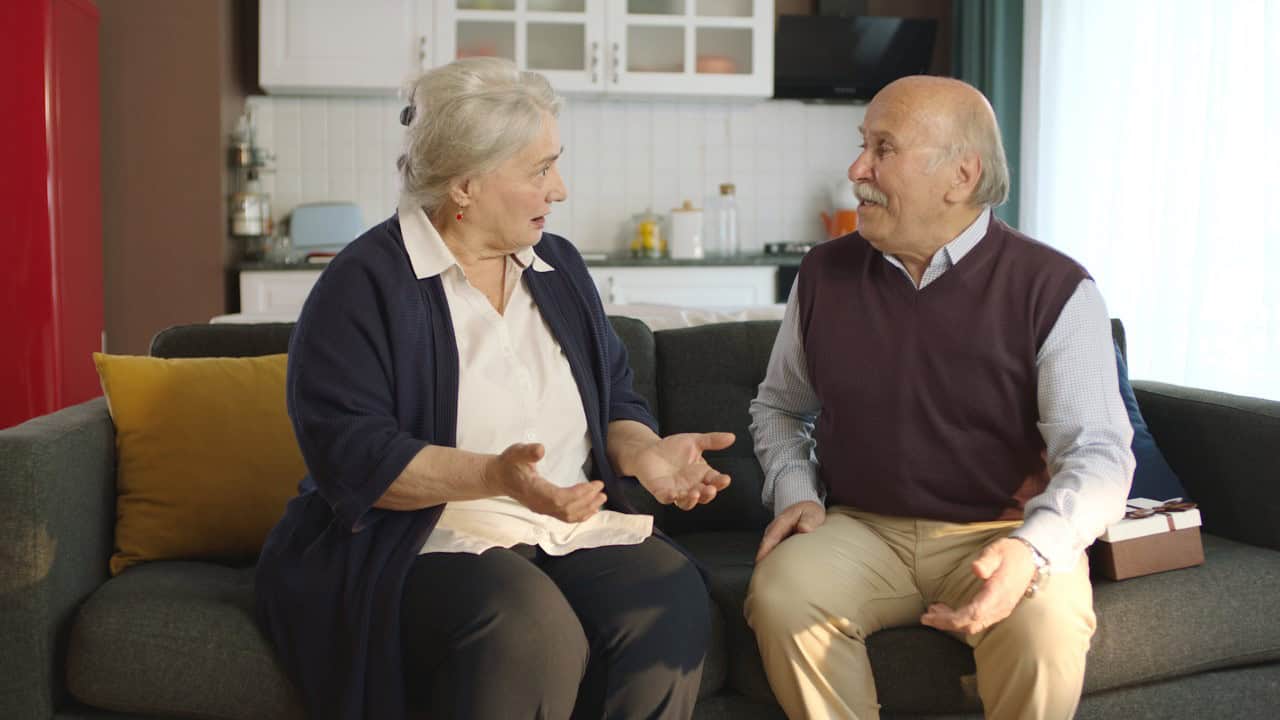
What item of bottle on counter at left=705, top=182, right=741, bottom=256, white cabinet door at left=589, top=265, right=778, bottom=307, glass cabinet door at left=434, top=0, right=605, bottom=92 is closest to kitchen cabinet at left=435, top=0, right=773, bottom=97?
glass cabinet door at left=434, top=0, right=605, bottom=92

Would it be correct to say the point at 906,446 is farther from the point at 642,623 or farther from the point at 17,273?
the point at 17,273

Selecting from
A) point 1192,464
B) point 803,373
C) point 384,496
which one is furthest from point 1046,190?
point 384,496

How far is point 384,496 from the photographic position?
1.59 meters

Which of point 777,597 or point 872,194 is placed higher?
point 872,194

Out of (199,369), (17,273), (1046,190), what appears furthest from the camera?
(1046,190)

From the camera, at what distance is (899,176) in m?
1.83

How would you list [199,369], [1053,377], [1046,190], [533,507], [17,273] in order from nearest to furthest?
[533,507], [1053,377], [199,369], [17,273], [1046,190]

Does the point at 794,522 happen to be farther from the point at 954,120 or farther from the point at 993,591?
the point at 954,120

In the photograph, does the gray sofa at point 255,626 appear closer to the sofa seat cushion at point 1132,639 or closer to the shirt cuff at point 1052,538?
the sofa seat cushion at point 1132,639

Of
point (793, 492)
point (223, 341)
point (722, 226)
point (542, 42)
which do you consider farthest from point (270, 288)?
point (793, 492)

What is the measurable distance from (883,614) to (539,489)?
0.60 metres

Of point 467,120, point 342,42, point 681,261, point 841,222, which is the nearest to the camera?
point 467,120

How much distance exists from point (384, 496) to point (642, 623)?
1.24 ft

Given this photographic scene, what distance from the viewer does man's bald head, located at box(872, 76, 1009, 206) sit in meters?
1.83
